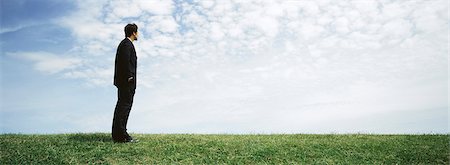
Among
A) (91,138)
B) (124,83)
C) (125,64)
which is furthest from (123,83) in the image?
(91,138)

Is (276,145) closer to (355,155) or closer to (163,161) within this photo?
(355,155)

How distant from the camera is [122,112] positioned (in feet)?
38.9

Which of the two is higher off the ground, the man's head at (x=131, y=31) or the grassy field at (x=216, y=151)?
the man's head at (x=131, y=31)

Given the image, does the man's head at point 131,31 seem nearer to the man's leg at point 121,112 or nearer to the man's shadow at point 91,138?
the man's leg at point 121,112

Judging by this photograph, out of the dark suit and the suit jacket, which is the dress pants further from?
the suit jacket

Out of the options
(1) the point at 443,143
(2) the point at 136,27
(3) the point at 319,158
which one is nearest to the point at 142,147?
(2) the point at 136,27

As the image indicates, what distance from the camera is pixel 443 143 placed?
1361 centimetres

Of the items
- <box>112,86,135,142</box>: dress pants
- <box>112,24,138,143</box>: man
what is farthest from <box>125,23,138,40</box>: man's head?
<box>112,86,135,142</box>: dress pants

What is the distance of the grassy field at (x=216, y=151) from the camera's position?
10.5m

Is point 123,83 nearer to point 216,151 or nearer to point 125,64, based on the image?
point 125,64

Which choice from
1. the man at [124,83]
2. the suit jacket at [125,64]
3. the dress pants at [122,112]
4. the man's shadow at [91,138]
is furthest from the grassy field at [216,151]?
the suit jacket at [125,64]

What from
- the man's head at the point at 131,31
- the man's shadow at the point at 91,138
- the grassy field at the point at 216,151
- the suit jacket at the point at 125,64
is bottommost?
the grassy field at the point at 216,151

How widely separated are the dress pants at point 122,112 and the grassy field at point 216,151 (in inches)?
14.7

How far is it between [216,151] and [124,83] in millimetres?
3347
